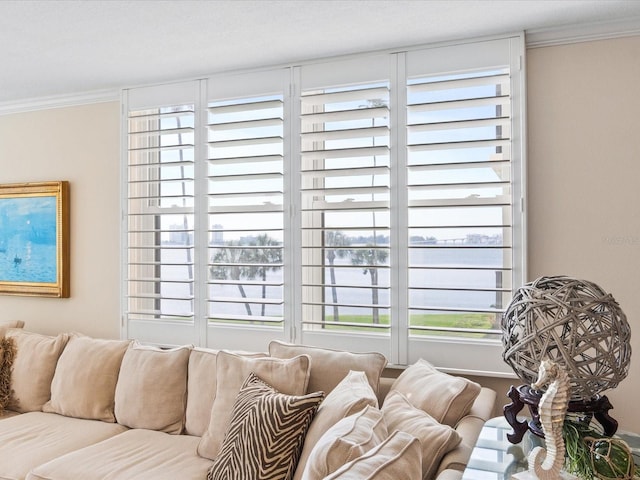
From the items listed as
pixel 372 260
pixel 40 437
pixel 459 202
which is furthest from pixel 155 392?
pixel 459 202

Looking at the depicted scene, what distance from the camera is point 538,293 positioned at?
1.53m

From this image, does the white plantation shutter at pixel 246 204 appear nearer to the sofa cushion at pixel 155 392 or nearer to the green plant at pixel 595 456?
the sofa cushion at pixel 155 392

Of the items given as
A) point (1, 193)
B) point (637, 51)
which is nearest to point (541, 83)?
point (637, 51)

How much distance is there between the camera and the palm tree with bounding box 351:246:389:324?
113 inches

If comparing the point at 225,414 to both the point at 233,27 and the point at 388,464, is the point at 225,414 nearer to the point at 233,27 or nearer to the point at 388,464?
the point at 388,464

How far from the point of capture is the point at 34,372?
126 inches

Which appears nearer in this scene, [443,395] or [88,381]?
[443,395]

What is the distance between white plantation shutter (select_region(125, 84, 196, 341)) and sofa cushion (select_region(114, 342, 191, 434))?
0.46 metres

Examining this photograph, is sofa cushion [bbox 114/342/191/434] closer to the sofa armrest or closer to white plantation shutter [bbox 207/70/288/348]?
white plantation shutter [bbox 207/70/288/348]

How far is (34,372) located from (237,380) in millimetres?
1478

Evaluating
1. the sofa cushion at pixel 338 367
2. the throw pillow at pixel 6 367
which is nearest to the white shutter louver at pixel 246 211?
the sofa cushion at pixel 338 367

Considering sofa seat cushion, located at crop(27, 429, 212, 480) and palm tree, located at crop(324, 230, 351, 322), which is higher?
palm tree, located at crop(324, 230, 351, 322)

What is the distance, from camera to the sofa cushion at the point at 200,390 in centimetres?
269

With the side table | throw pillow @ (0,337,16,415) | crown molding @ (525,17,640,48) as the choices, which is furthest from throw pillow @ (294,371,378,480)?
throw pillow @ (0,337,16,415)
